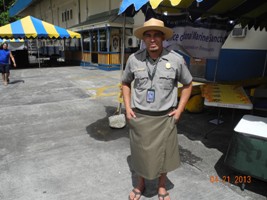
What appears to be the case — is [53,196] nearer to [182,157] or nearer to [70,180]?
[70,180]

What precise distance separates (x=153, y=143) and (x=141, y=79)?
2.21 ft

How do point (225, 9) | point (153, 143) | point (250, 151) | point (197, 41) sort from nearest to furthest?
point (153, 143) < point (250, 151) < point (225, 9) < point (197, 41)

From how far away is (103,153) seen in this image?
3.90 meters

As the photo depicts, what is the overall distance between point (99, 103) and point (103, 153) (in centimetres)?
328

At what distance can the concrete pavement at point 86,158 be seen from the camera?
2.89m

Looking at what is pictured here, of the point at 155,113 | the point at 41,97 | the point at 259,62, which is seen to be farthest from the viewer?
the point at 259,62

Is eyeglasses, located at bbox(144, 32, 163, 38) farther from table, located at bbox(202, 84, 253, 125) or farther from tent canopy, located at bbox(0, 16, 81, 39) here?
tent canopy, located at bbox(0, 16, 81, 39)

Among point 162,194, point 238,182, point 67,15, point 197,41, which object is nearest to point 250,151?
point 238,182

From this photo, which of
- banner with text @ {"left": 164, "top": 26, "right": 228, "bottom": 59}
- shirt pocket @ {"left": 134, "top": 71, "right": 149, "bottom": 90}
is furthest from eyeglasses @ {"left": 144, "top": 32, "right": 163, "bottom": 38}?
banner with text @ {"left": 164, "top": 26, "right": 228, "bottom": 59}

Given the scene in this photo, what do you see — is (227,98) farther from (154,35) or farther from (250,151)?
(154,35)

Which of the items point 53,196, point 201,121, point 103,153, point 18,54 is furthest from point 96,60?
point 53,196

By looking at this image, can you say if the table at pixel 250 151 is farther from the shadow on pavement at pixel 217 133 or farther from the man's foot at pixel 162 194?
the man's foot at pixel 162 194

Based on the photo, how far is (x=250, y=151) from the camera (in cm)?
278

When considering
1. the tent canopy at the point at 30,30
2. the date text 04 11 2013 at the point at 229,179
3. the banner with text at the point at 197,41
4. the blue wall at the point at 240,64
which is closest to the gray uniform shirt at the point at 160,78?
the date text 04 11 2013 at the point at 229,179
